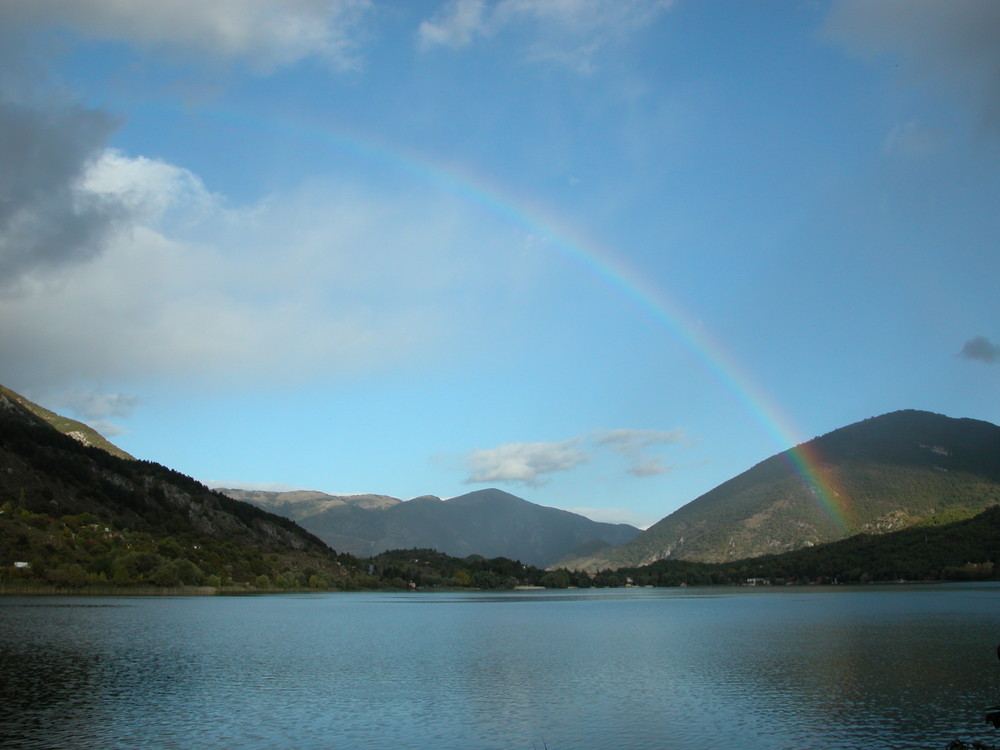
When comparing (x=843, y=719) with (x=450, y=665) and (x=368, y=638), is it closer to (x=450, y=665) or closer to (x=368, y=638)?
(x=450, y=665)

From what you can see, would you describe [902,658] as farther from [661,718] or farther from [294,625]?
[294,625]

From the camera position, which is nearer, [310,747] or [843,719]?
[310,747]

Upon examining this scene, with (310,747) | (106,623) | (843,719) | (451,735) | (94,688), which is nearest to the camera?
(310,747)

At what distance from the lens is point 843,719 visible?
38000mm

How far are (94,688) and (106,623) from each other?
55932mm

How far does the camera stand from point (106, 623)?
9506 cm

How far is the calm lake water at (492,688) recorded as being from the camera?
113 feet

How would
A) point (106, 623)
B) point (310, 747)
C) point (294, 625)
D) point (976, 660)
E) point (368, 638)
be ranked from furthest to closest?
point (294, 625) → point (106, 623) → point (368, 638) → point (976, 660) → point (310, 747)

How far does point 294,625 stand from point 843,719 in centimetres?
8603

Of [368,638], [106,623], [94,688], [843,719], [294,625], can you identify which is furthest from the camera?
[294,625]

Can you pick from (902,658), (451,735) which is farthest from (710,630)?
(451,735)

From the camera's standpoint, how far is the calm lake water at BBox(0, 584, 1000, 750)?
34.5 metres

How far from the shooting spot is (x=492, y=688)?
49.4 meters

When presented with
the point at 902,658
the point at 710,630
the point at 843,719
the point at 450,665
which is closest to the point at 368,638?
the point at 450,665
